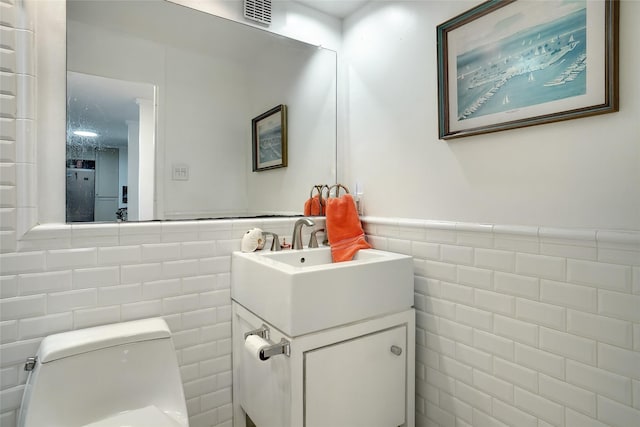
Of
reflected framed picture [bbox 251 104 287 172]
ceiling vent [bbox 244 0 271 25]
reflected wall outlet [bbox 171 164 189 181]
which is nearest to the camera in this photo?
reflected wall outlet [bbox 171 164 189 181]

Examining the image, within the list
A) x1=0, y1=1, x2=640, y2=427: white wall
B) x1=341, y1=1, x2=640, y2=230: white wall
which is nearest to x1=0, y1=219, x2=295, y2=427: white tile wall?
x1=0, y1=1, x2=640, y2=427: white wall

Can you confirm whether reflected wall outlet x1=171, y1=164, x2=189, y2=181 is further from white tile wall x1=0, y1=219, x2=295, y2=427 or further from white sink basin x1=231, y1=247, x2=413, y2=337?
white sink basin x1=231, y1=247, x2=413, y2=337

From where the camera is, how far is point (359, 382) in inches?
50.0

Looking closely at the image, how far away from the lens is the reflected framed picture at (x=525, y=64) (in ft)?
3.13

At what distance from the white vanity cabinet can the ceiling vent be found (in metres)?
1.42

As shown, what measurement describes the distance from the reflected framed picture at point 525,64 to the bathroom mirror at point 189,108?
2.69 ft

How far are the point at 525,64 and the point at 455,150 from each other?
372mm

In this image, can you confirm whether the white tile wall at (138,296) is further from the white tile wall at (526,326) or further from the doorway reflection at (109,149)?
the white tile wall at (526,326)

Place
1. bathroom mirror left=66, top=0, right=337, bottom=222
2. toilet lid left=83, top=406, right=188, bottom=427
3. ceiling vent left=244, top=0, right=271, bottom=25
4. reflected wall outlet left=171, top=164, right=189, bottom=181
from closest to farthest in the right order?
toilet lid left=83, top=406, right=188, bottom=427, bathroom mirror left=66, top=0, right=337, bottom=222, reflected wall outlet left=171, top=164, right=189, bottom=181, ceiling vent left=244, top=0, right=271, bottom=25

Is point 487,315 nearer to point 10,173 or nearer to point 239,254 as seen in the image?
point 239,254

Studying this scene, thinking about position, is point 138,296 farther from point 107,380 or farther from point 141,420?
point 141,420

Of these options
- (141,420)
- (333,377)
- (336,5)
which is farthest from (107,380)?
(336,5)

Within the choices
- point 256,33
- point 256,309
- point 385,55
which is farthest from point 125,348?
point 385,55

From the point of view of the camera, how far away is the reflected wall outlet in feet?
4.89
